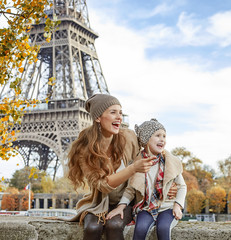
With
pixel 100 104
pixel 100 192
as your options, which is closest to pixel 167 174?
pixel 100 192

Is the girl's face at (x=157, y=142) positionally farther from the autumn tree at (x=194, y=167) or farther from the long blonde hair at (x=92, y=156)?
the autumn tree at (x=194, y=167)

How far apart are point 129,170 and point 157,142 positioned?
391mm

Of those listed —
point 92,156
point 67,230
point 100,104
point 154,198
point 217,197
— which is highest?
point 100,104

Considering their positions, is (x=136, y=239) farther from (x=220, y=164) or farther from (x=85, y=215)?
(x=220, y=164)

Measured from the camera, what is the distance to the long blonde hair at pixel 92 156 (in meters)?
3.48

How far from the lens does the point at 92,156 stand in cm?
355

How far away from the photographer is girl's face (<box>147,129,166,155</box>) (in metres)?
3.32

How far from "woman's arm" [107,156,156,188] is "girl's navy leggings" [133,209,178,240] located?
0.34 m

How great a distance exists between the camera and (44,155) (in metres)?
36.3

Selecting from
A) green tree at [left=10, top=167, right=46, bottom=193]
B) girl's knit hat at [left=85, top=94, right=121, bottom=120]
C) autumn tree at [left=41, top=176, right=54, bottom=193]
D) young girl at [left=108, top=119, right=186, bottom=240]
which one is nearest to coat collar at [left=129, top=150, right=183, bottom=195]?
young girl at [left=108, top=119, right=186, bottom=240]

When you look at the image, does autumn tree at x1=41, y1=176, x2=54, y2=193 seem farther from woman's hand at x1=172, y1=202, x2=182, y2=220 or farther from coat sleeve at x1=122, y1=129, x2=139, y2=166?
woman's hand at x1=172, y1=202, x2=182, y2=220

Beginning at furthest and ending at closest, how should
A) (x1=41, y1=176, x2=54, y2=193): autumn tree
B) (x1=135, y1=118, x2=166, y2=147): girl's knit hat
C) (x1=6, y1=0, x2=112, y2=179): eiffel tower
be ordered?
(x1=41, y1=176, x2=54, y2=193): autumn tree < (x1=6, y1=0, x2=112, y2=179): eiffel tower < (x1=135, y1=118, x2=166, y2=147): girl's knit hat

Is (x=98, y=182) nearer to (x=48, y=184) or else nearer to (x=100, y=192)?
(x=100, y=192)

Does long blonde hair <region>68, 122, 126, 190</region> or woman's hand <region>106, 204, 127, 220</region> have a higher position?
long blonde hair <region>68, 122, 126, 190</region>
